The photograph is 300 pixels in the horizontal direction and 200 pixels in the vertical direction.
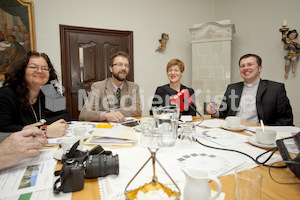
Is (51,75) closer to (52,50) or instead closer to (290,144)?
(52,50)

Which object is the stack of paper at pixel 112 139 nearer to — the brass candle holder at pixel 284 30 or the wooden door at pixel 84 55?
the wooden door at pixel 84 55

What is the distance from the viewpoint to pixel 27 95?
1583 millimetres

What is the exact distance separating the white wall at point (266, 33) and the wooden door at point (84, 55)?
86.8 inches

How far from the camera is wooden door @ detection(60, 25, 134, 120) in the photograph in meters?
3.06

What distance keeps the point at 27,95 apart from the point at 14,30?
5.71 ft

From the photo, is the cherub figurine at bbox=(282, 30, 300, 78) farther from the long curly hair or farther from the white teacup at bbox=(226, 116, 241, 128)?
the long curly hair

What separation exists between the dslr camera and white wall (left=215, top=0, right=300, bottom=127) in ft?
10.9

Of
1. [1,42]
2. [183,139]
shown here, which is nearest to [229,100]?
[183,139]

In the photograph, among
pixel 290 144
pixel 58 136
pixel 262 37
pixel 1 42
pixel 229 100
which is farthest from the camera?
pixel 262 37

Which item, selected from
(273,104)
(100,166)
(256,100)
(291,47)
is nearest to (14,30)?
(100,166)

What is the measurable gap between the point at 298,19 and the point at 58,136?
3611mm

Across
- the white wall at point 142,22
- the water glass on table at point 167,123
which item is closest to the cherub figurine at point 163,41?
the white wall at point 142,22

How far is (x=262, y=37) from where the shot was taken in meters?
3.21

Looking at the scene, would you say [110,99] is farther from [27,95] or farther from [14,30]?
[14,30]
